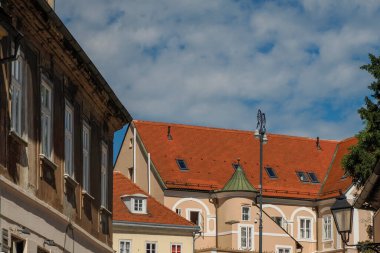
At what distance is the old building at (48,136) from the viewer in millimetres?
17453

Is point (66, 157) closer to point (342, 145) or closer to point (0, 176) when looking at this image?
point (0, 176)

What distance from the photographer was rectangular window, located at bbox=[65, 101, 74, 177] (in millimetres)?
22359

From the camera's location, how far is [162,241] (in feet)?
216

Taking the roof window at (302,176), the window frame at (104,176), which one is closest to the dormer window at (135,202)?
the roof window at (302,176)

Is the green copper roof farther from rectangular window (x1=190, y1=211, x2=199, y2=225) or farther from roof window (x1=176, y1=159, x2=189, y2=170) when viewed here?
roof window (x1=176, y1=159, x2=189, y2=170)

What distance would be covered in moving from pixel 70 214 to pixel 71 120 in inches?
75.3

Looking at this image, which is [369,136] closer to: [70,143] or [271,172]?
[70,143]

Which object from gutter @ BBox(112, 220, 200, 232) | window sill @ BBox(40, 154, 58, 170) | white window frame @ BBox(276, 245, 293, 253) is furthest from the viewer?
white window frame @ BBox(276, 245, 293, 253)

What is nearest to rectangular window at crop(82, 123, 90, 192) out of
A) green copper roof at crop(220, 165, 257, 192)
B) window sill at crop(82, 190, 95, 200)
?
window sill at crop(82, 190, 95, 200)

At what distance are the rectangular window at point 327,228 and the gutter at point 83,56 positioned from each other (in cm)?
5577

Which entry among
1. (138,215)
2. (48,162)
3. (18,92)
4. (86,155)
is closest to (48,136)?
(48,162)

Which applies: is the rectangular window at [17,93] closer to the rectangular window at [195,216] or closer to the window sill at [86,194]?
the window sill at [86,194]

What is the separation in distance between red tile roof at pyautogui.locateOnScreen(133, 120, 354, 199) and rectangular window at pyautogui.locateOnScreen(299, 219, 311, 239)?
184cm

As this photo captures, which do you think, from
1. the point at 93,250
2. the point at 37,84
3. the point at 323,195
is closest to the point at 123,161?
the point at 323,195
